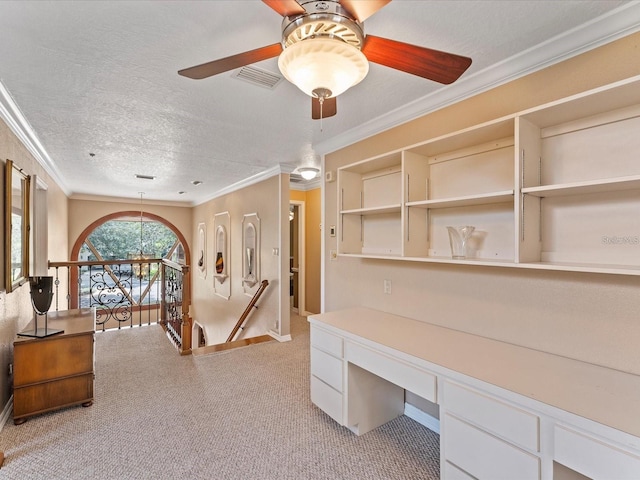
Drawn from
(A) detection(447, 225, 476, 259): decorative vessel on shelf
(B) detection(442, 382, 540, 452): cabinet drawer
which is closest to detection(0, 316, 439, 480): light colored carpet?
(B) detection(442, 382, 540, 452): cabinet drawer

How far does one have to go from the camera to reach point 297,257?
6133 mm

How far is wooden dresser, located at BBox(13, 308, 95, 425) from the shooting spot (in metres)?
2.29

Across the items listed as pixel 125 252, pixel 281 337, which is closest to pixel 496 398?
pixel 281 337

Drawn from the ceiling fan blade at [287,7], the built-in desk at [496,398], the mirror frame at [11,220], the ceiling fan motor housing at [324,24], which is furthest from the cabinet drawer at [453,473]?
the mirror frame at [11,220]

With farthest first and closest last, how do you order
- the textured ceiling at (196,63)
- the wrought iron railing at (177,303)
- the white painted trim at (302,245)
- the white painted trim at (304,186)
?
the white painted trim at (302,245) < the white painted trim at (304,186) < the wrought iron railing at (177,303) < the textured ceiling at (196,63)

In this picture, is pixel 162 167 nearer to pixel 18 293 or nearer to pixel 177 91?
pixel 18 293

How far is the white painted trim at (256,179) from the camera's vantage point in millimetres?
4180

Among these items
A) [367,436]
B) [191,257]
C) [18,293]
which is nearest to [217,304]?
[191,257]

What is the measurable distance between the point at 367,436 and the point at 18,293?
3161mm

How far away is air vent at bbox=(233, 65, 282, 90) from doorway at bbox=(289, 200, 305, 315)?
3.67 metres

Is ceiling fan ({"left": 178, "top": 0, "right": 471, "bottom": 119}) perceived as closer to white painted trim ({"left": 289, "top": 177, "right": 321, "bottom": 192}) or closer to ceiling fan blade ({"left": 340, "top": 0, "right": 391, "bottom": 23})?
ceiling fan blade ({"left": 340, "top": 0, "right": 391, "bottom": 23})

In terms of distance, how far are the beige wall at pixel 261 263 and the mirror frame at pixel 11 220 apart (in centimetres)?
254

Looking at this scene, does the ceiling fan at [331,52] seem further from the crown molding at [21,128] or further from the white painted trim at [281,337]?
the white painted trim at [281,337]

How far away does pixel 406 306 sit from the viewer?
8.09 feet
